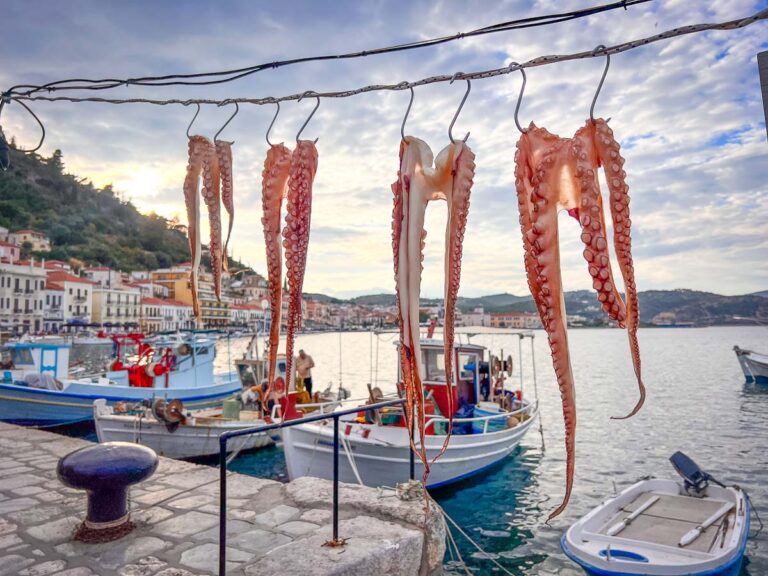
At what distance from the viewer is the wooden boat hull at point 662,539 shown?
743cm

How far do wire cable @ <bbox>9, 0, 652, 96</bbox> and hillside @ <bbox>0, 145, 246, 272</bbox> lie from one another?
7354 cm

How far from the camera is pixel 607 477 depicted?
17.2 meters

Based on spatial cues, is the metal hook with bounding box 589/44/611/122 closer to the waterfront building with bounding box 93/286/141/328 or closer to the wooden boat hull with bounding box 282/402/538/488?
the wooden boat hull with bounding box 282/402/538/488

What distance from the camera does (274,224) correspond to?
3133mm

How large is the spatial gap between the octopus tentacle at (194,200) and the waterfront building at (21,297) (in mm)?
73760

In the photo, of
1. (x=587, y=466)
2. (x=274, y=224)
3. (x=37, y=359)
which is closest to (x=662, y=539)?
(x=274, y=224)

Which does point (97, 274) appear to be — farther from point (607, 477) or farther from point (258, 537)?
point (258, 537)

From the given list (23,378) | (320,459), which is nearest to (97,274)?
(23,378)

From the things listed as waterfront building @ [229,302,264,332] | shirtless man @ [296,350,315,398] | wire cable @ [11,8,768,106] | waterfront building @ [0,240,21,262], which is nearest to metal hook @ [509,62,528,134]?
wire cable @ [11,8,768,106]

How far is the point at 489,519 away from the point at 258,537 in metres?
10.0

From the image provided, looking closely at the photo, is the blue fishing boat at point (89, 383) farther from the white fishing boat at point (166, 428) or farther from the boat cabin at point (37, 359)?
the white fishing boat at point (166, 428)

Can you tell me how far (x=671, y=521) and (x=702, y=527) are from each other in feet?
1.91

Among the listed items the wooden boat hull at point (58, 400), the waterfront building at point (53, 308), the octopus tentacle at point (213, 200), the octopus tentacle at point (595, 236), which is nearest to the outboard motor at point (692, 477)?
the octopus tentacle at point (595, 236)

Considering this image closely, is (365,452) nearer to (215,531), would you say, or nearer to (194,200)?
(215,531)
